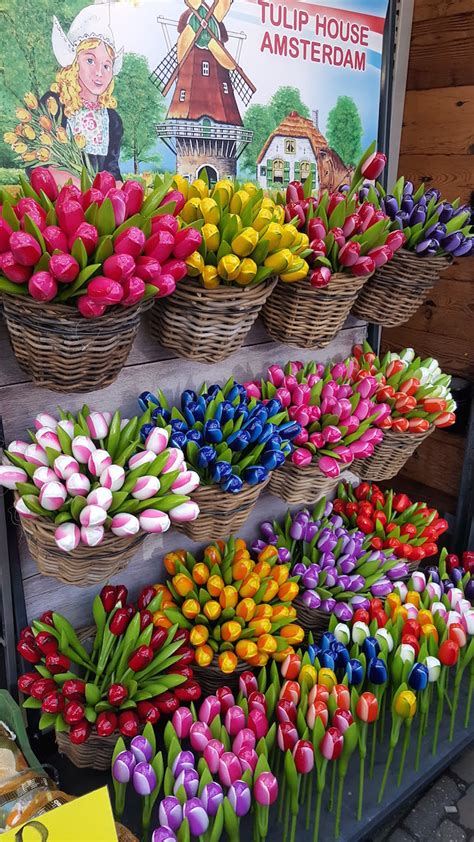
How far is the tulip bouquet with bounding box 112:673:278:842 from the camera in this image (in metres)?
1.07

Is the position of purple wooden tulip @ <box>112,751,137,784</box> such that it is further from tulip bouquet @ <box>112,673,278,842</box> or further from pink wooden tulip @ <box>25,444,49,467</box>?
pink wooden tulip @ <box>25,444,49,467</box>

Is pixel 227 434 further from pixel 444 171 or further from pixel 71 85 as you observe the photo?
pixel 444 171

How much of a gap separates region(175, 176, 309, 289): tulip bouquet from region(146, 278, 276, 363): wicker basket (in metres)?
0.02

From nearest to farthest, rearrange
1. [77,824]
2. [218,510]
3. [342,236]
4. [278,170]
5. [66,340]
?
[77,824], [66,340], [218,510], [342,236], [278,170]

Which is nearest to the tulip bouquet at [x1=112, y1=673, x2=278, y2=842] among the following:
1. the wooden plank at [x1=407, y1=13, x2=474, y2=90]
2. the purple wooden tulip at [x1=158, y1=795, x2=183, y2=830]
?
the purple wooden tulip at [x1=158, y1=795, x2=183, y2=830]

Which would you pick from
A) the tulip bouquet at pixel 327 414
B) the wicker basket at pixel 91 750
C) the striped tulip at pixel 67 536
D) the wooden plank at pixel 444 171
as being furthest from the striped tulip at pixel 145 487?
the wooden plank at pixel 444 171

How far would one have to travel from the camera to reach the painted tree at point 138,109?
136 centimetres

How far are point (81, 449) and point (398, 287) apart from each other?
889 millimetres

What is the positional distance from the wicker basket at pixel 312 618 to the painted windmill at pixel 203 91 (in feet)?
3.54

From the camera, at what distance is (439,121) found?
7.82 feet

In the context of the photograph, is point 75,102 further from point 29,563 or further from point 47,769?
point 47,769

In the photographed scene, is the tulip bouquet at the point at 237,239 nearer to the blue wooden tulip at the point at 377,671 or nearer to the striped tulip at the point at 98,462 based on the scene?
the striped tulip at the point at 98,462

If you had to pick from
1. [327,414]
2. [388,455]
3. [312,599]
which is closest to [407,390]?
[388,455]

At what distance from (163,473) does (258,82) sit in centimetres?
102
